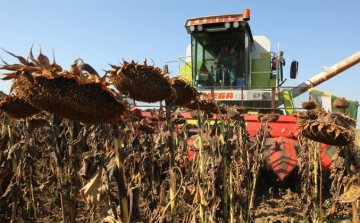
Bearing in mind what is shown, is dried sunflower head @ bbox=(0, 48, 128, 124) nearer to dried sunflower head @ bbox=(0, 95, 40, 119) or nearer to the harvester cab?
dried sunflower head @ bbox=(0, 95, 40, 119)

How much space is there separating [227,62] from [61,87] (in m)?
7.00

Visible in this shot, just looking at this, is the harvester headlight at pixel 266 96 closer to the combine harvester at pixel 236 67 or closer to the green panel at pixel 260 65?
the combine harvester at pixel 236 67

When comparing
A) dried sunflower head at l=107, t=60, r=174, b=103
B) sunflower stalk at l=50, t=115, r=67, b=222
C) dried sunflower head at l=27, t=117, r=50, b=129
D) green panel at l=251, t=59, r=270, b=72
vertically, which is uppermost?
green panel at l=251, t=59, r=270, b=72

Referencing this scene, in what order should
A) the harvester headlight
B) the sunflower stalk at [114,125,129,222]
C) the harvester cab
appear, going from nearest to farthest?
the sunflower stalk at [114,125,129,222] → the harvester headlight → the harvester cab

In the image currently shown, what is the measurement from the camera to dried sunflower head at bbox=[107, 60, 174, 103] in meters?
1.49

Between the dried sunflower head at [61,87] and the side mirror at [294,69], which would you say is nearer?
the dried sunflower head at [61,87]

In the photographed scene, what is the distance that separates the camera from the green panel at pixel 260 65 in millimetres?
8266

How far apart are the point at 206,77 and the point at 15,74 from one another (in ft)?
22.5

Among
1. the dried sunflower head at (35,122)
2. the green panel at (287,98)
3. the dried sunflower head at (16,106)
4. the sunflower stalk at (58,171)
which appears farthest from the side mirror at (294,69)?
the dried sunflower head at (16,106)

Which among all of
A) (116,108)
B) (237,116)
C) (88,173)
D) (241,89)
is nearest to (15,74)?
(116,108)

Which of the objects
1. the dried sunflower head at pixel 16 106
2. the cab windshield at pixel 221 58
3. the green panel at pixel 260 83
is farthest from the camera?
the green panel at pixel 260 83

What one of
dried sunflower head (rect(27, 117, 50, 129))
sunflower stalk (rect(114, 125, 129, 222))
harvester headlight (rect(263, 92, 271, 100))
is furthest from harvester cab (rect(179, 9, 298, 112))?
sunflower stalk (rect(114, 125, 129, 222))

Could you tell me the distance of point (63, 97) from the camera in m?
1.12

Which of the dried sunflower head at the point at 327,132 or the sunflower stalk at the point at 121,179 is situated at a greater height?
the dried sunflower head at the point at 327,132
